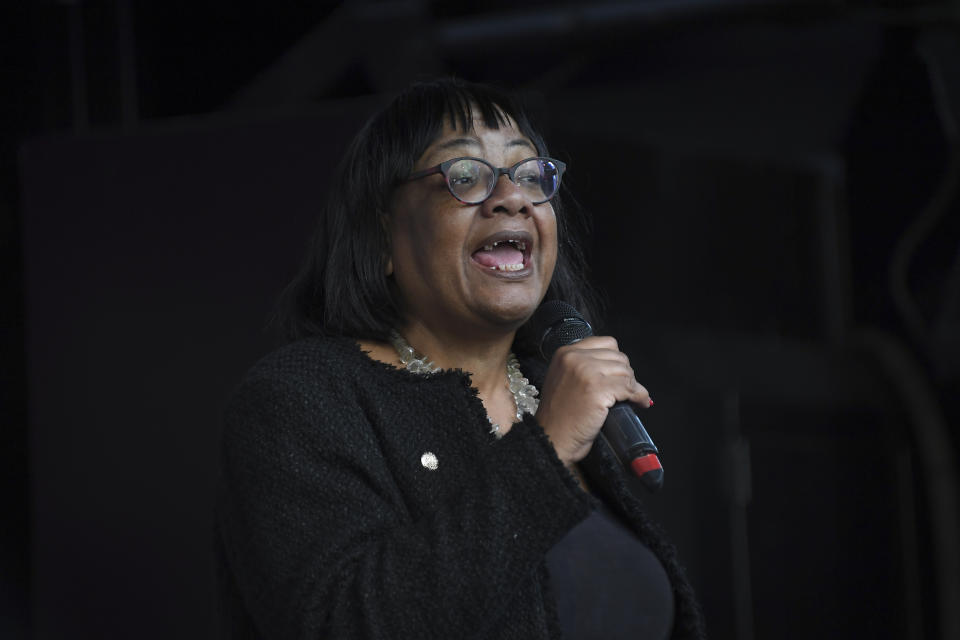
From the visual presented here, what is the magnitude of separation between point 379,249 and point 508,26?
2.83m

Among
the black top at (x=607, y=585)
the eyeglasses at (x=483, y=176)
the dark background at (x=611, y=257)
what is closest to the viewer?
the black top at (x=607, y=585)

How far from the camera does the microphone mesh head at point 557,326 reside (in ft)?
4.77

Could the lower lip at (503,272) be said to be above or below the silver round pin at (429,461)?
above

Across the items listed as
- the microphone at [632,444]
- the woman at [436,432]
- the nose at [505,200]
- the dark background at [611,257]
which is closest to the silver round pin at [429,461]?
the woman at [436,432]

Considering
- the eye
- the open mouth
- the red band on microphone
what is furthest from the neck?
the red band on microphone

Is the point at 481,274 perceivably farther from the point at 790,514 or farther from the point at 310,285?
the point at 790,514

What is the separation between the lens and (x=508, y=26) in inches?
163

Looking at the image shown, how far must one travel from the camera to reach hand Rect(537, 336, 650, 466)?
3.95 ft

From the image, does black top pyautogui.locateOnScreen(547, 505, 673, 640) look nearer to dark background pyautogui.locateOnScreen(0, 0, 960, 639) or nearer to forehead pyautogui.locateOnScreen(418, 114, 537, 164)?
forehead pyautogui.locateOnScreen(418, 114, 537, 164)

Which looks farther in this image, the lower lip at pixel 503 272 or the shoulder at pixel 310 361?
the lower lip at pixel 503 272

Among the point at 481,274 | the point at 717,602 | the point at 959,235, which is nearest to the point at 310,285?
the point at 481,274

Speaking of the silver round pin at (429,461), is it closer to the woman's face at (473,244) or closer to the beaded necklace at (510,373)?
the beaded necklace at (510,373)

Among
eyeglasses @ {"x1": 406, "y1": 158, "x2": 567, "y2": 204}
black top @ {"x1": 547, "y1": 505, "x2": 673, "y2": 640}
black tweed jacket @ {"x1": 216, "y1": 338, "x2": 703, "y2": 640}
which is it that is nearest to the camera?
black tweed jacket @ {"x1": 216, "y1": 338, "x2": 703, "y2": 640}


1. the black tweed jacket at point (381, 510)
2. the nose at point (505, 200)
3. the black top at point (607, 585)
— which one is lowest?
the black top at point (607, 585)
